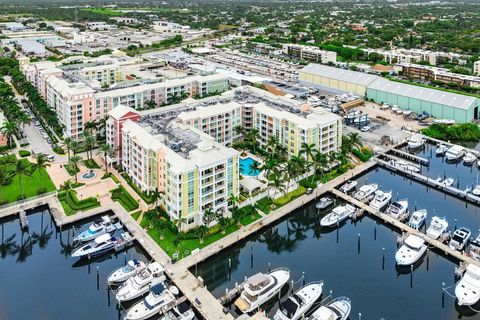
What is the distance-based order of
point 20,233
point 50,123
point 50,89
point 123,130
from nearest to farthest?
point 20,233 → point 123,130 → point 50,123 → point 50,89

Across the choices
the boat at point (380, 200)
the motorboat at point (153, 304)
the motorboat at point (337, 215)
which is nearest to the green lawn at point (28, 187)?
the motorboat at point (153, 304)

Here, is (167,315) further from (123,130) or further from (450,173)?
(450,173)

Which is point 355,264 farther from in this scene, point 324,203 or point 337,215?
point 324,203

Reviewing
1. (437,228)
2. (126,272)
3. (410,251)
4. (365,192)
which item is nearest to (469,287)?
(410,251)

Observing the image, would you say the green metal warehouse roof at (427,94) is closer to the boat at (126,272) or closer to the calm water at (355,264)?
the calm water at (355,264)

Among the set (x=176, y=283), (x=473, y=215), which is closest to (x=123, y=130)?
(x=176, y=283)

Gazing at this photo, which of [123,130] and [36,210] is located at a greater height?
[123,130]

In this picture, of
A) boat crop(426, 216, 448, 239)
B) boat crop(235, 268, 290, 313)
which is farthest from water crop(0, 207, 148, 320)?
boat crop(426, 216, 448, 239)
